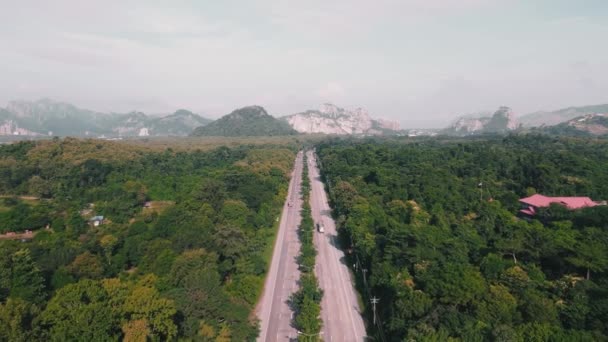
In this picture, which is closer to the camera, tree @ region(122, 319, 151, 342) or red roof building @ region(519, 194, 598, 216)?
tree @ region(122, 319, 151, 342)

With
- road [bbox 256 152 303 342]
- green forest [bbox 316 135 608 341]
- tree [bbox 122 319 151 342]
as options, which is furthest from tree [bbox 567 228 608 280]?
tree [bbox 122 319 151 342]

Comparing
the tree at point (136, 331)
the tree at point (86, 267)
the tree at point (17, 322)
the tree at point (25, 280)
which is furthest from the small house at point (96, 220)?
the tree at point (136, 331)

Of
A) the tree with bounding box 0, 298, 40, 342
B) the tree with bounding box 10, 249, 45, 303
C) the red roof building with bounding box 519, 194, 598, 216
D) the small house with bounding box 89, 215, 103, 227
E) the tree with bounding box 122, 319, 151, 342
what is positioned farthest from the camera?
the red roof building with bounding box 519, 194, 598, 216

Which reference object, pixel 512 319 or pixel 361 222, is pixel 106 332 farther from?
pixel 361 222

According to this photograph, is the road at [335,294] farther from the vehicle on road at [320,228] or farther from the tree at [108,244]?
the tree at [108,244]

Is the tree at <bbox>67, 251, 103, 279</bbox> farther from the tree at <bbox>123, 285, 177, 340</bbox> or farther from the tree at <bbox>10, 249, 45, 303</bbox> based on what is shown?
the tree at <bbox>123, 285, 177, 340</bbox>
